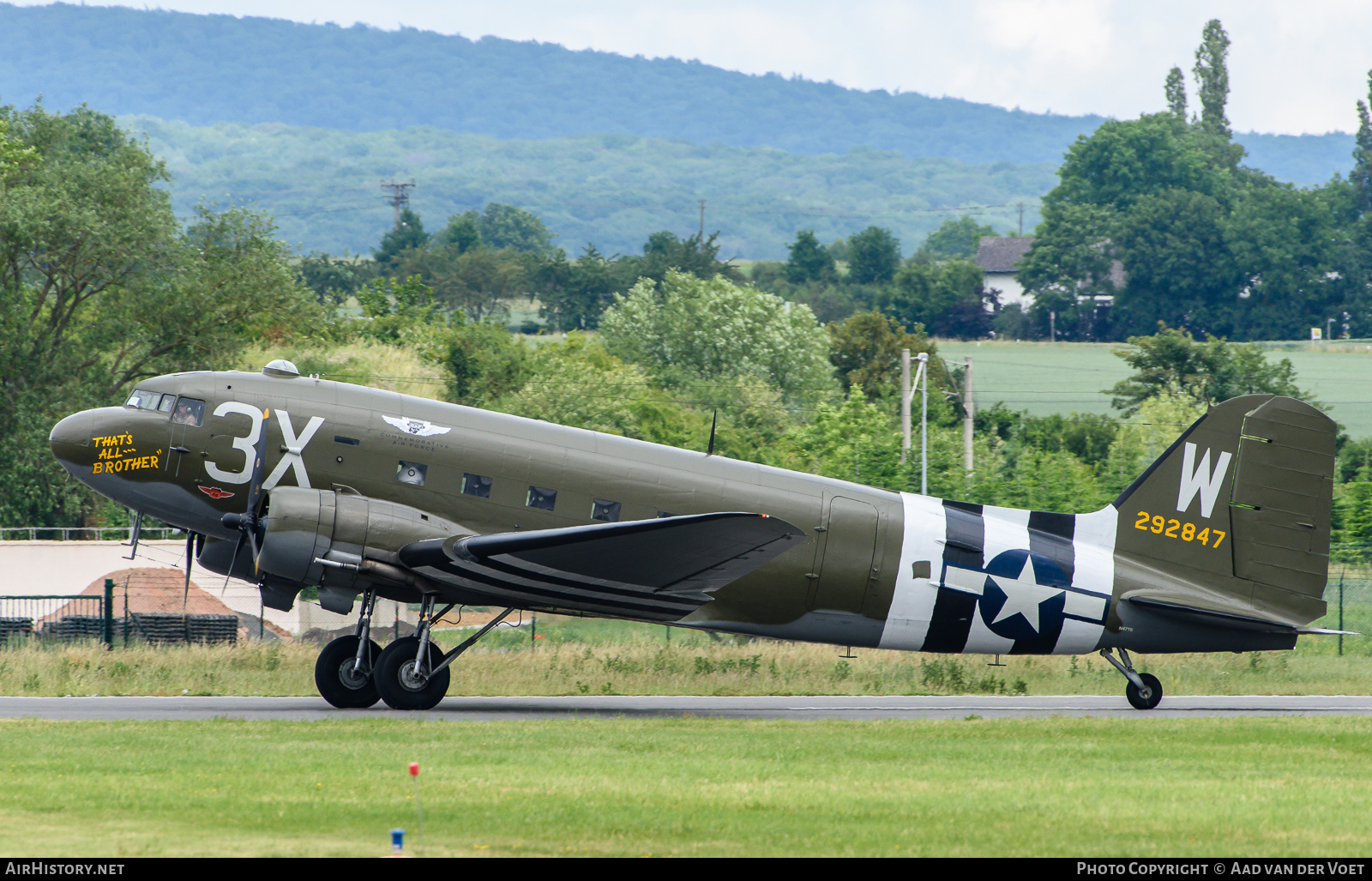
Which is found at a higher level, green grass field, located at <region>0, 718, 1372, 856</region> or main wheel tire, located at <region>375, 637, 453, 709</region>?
green grass field, located at <region>0, 718, 1372, 856</region>

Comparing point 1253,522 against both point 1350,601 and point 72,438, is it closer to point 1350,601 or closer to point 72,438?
point 1350,601

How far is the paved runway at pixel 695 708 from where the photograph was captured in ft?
61.3

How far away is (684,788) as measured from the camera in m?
12.7

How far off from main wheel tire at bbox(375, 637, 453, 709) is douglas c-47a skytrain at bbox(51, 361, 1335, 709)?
0.03m

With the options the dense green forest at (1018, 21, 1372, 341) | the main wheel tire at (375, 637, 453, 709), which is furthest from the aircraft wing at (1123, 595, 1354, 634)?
the dense green forest at (1018, 21, 1372, 341)

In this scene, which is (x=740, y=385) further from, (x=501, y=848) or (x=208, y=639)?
(x=501, y=848)

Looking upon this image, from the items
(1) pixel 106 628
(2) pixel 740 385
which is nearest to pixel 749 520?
(1) pixel 106 628

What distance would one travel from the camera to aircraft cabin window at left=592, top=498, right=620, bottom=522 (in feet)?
62.5

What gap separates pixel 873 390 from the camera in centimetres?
8712

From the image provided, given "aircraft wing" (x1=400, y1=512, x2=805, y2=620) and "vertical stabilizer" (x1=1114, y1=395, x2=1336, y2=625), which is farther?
"vertical stabilizer" (x1=1114, y1=395, x2=1336, y2=625)

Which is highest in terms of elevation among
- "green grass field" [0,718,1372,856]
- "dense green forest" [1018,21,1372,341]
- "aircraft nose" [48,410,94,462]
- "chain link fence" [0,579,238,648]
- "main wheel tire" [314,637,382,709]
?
"dense green forest" [1018,21,1372,341]

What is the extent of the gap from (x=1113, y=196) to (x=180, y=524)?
178 meters

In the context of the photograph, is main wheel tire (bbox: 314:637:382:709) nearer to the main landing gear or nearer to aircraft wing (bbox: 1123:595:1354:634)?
the main landing gear
